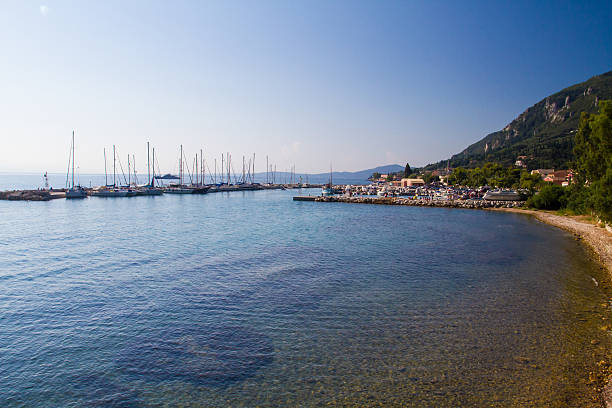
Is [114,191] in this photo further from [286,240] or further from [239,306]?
[239,306]

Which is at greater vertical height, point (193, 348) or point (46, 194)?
point (46, 194)

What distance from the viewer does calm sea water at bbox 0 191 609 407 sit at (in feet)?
28.2

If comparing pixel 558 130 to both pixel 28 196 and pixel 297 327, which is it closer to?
pixel 297 327

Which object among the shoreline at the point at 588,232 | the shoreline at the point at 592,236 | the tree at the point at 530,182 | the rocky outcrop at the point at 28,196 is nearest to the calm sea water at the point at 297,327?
the shoreline at the point at 592,236

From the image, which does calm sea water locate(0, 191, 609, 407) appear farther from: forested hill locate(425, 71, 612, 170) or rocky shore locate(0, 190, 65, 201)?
forested hill locate(425, 71, 612, 170)

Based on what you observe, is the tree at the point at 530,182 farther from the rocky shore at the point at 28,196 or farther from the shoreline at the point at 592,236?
the rocky shore at the point at 28,196

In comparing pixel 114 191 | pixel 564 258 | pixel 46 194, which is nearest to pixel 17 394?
pixel 564 258

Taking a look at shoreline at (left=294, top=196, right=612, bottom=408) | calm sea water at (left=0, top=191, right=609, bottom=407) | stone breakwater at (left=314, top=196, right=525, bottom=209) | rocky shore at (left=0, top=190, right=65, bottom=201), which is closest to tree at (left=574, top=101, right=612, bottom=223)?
shoreline at (left=294, top=196, right=612, bottom=408)

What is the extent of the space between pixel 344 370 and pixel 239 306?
19.5ft

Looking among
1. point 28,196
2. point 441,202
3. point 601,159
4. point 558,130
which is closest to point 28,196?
point 28,196

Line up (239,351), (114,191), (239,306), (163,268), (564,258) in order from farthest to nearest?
(114,191) < (564,258) < (163,268) < (239,306) < (239,351)

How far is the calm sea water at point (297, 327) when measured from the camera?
8602 millimetres

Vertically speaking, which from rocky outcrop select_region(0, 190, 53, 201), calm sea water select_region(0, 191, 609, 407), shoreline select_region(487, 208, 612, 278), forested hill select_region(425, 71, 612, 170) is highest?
forested hill select_region(425, 71, 612, 170)

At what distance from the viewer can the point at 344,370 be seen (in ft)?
31.2
